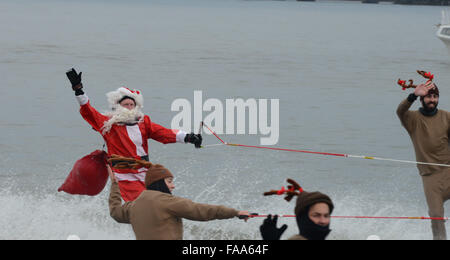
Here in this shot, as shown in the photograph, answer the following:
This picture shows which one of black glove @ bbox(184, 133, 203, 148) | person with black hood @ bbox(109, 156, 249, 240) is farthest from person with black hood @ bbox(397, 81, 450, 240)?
person with black hood @ bbox(109, 156, 249, 240)

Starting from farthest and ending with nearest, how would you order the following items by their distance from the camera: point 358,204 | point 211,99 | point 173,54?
1. point 173,54
2. point 211,99
3. point 358,204

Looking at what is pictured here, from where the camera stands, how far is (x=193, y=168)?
15.1m

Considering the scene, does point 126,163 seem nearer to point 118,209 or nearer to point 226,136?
point 118,209

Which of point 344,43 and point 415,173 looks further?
point 344,43

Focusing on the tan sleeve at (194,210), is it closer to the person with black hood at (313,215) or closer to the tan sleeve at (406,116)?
the person with black hood at (313,215)

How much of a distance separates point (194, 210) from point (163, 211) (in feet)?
0.73

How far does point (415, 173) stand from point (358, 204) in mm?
3167

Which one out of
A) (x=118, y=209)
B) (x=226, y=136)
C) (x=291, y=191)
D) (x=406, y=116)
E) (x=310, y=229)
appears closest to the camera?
(x=310, y=229)

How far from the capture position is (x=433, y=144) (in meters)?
7.89

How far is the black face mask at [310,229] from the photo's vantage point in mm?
4801

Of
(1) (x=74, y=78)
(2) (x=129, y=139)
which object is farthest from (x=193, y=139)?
(1) (x=74, y=78)
